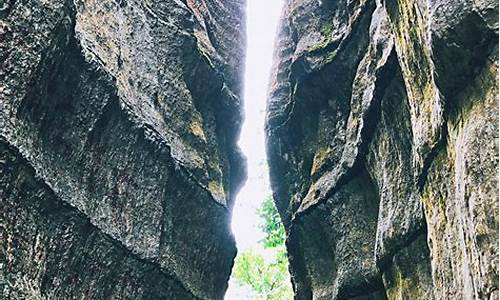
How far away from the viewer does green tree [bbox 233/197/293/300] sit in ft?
55.3

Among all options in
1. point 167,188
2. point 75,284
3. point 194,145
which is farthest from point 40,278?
point 194,145

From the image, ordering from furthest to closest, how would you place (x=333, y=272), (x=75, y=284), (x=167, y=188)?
(x=333, y=272), (x=167, y=188), (x=75, y=284)

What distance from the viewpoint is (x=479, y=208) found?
12.5 ft

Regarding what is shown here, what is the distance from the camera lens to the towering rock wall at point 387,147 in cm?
403

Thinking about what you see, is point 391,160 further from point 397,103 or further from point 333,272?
point 333,272

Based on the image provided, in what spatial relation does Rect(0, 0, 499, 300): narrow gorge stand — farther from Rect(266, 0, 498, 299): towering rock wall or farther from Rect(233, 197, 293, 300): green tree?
Rect(233, 197, 293, 300): green tree

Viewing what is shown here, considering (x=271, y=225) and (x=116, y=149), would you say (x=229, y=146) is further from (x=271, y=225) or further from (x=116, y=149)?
(x=271, y=225)

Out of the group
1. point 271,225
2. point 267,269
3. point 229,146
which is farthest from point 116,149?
point 267,269

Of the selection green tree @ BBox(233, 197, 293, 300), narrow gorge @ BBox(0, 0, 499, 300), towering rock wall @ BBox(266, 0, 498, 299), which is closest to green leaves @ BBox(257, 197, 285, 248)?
green tree @ BBox(233, 197, 293, 300)

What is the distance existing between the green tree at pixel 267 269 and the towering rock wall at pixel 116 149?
17.5 ft

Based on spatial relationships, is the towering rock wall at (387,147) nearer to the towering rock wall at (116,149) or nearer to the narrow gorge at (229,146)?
the narrow gorge at (229,146)

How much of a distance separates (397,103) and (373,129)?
776 mm

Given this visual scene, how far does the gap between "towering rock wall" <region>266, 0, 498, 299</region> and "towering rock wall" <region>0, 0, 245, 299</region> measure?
1246 mm

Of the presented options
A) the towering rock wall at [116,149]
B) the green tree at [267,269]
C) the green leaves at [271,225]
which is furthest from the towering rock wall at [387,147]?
the green tree at [267,269]
